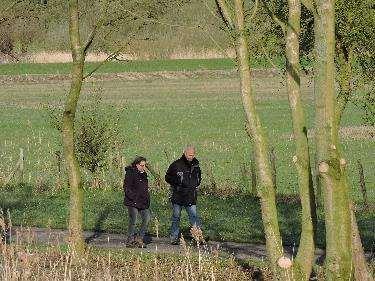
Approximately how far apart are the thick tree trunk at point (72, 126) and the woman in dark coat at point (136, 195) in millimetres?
2211

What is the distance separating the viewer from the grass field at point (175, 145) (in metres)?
29.4

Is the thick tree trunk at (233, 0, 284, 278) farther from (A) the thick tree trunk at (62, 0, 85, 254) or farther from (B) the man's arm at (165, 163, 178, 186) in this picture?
(B) the man's arm at (165, 163, 178, 186)

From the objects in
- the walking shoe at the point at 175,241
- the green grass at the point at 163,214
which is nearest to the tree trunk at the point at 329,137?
the green grass at the point at 163,214

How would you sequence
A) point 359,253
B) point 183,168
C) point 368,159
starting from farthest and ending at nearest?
point 368,159, point 183,168, point 359,253

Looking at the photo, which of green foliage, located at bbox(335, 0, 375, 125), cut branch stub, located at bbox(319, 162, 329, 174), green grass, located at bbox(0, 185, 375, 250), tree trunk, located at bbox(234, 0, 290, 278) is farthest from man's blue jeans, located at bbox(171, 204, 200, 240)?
cut branch stub, located at bbox(319, 162, 329, 174)

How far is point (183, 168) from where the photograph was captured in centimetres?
2533

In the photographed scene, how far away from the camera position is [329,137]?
45.7 ft

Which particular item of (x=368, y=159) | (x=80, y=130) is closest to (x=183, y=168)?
(x=80, y=130)

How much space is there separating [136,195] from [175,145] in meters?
27.7

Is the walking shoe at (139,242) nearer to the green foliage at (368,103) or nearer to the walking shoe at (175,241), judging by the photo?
the walking shoe at (175,241)

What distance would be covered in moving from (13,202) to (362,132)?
25065 millimetres

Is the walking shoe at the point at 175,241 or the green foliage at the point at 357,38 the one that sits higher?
the green foliage at the point at 357,38

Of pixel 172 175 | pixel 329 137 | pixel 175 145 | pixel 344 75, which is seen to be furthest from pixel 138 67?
pixel 329 137

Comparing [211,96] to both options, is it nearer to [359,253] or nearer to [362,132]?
[362,132]
